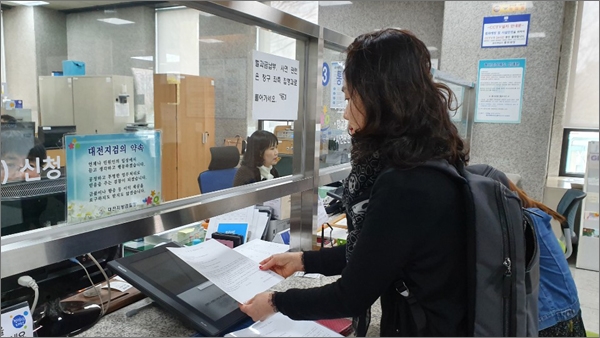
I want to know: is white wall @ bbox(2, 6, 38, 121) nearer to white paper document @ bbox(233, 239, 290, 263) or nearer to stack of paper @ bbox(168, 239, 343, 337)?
white paper document @ bbox(233, 239, 290, 263)

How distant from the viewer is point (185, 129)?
1.03 metres

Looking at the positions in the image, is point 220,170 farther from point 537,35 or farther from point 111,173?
point 537,35

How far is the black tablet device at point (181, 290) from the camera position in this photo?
2.85ft

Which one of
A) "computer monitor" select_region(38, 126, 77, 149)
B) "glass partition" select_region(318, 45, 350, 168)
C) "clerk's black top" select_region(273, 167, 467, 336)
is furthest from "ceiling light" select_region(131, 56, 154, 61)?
"clerk's black top" select_region(273, 167, 467, 336)

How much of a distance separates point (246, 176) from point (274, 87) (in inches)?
10.5

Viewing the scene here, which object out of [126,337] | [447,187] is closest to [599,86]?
[447,187]

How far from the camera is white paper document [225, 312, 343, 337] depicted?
846 millimetres

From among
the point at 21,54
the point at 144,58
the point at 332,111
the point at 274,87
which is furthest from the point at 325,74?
the point at 21,54

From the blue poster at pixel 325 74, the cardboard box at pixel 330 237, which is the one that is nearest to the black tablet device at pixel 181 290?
the cardboard box at pixel 330 237

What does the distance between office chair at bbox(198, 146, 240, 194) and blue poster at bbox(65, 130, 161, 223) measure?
0.56 feet

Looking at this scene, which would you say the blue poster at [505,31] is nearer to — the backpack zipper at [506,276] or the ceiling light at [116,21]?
the backpack zipper at [506,276]

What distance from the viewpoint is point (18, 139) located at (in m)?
0.85

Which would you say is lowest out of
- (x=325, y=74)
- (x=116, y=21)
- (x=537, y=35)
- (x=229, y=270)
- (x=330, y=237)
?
(x=330, y=237)

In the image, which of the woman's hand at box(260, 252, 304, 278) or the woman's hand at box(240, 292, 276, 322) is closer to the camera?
the woman's hand at box(240, 292, 276, 322)
